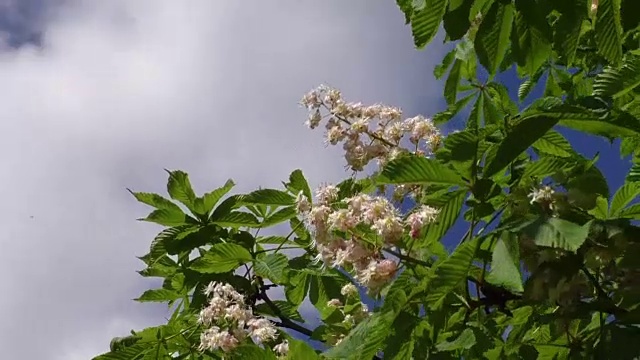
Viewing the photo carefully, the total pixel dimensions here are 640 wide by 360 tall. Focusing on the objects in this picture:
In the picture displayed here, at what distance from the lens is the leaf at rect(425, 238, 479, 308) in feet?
5.21

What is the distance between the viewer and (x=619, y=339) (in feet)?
5.10

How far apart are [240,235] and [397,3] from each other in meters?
0.97

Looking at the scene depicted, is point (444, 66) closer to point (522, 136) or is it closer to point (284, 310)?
point (284, 310)

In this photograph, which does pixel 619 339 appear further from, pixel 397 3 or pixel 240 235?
pixel 240 235

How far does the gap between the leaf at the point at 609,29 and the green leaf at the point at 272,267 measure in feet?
3.84

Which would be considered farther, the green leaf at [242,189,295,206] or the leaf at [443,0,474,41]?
the green leaf at [242,189,295,206]

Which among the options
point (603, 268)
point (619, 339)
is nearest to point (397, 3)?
point (603, 268)

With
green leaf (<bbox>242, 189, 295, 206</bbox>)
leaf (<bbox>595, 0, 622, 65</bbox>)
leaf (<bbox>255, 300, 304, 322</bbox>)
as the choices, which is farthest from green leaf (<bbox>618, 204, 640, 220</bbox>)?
leaf (<bbox>255, 300, 304, 322</bbox>)

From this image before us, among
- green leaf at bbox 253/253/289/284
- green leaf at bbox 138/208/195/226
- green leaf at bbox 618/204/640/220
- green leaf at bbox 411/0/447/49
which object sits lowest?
green leaf at bbox 618/204/640/220

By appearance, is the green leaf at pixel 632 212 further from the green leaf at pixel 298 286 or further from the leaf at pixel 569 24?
the green leaf at pixel 298 286

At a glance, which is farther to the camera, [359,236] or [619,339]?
[359,236]

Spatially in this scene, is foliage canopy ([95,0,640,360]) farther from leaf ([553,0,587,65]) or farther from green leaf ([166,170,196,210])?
green leaf ([166,170,196,210])

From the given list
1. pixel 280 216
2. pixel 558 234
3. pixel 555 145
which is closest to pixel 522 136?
pixel 558 234

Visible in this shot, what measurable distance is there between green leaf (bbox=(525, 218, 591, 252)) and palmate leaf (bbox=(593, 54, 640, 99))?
1.66ft
